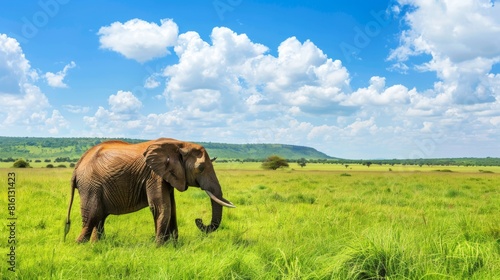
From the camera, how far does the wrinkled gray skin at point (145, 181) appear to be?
7199 mm

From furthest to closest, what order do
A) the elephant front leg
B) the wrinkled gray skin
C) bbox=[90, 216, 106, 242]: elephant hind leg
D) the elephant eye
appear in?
bbox=[90, 216, 106, 242]: elephant hind leg, the elephant eye, the wrinkled gray skin, the elephant front leg

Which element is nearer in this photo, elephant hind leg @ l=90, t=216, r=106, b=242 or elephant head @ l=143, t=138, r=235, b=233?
elephant head @ l=143, t=138, r=235, b=233

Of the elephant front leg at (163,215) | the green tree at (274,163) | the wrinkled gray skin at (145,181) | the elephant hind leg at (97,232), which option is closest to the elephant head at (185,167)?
the wrinkled gray skin at (145,181)

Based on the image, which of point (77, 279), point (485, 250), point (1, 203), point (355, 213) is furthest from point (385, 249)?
point (1, 203)

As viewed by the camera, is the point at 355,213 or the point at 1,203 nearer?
the point at 355,213

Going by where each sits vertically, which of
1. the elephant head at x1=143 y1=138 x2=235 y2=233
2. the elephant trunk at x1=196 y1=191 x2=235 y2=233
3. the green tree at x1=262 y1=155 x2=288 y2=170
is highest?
the elephant head at x1=143 y1=138 x2=235 y2=233

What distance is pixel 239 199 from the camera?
50.9ft

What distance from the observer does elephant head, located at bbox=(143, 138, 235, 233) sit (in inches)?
282

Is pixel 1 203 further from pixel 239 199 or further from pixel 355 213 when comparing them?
pixel 355 213

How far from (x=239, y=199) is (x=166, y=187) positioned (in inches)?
330

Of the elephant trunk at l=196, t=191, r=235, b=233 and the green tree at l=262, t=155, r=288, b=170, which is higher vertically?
the elephant trunk at l=196, t=191, r=235, b=233

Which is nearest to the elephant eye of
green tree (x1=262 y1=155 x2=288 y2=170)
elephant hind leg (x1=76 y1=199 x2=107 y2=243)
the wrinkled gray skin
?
the wrinkled gray skin

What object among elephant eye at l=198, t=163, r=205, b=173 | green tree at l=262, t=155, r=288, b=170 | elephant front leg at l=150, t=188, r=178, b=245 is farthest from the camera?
green tree at l=262, t=155, r=288, b=170

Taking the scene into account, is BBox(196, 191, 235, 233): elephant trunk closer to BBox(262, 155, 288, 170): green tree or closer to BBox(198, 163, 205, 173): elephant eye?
BBox(198, 163, 205, 173): elephant eye
